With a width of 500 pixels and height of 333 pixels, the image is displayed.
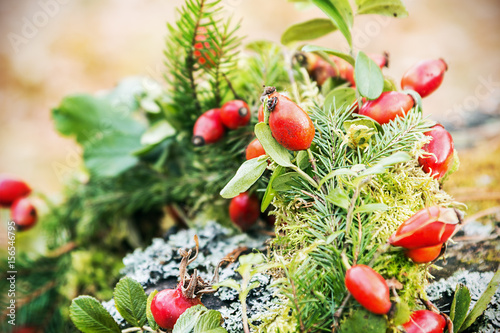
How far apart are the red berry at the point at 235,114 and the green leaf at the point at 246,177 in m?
0.22

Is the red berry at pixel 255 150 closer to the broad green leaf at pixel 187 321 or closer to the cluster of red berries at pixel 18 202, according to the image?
the broad green leaf at pixel 187 321

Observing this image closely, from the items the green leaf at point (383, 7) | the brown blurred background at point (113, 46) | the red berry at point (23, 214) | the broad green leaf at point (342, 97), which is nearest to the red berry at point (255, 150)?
the broad green leaf at point (342, 97)

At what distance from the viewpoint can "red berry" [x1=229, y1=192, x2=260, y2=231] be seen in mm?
740

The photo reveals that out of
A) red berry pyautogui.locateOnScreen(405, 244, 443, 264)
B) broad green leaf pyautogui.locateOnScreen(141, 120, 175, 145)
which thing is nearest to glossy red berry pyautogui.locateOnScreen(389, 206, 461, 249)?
red berry pyautogui.locateOnScreen(405, 244, 443, 264)

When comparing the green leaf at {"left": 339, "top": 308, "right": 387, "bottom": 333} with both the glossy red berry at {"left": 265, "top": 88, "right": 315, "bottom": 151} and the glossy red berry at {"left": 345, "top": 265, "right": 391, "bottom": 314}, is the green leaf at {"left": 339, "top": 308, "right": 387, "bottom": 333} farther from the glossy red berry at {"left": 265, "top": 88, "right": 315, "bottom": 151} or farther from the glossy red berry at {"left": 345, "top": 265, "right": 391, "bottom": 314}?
the glossy red berry at {"left": 265, "top": 88, "right": 315, "bottom": 151}

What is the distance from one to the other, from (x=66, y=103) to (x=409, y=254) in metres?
1.08

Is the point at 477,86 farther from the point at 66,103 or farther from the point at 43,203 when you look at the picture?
the point at 43,203

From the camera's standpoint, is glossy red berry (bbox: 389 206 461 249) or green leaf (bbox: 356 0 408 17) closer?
glossy red berry (bbox: 389 206 461 249)

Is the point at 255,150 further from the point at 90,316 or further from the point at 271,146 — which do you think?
the point at 90,316

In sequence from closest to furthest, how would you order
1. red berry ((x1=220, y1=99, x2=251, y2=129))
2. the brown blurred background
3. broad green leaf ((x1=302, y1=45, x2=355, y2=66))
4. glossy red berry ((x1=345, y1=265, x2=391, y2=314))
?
1. glossy red berry ((x1=345, y1=265, x2=391, y2=314))
2. broad green leaf ((x1=302, y1=45, x2=355, y2=66))
3. red berry ((x1=220, y1=99, x2=251, y2=129))
4. the brown blurred background

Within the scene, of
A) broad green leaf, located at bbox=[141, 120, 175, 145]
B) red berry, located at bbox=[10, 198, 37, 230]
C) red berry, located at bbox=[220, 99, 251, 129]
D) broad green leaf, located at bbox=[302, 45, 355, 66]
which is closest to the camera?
broad green leaf, located at bbox=[302, 45, 355, 66]

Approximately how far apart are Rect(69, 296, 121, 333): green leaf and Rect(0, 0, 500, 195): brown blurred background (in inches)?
64.0

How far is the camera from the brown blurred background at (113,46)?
210cm

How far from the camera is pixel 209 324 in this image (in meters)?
0.49
